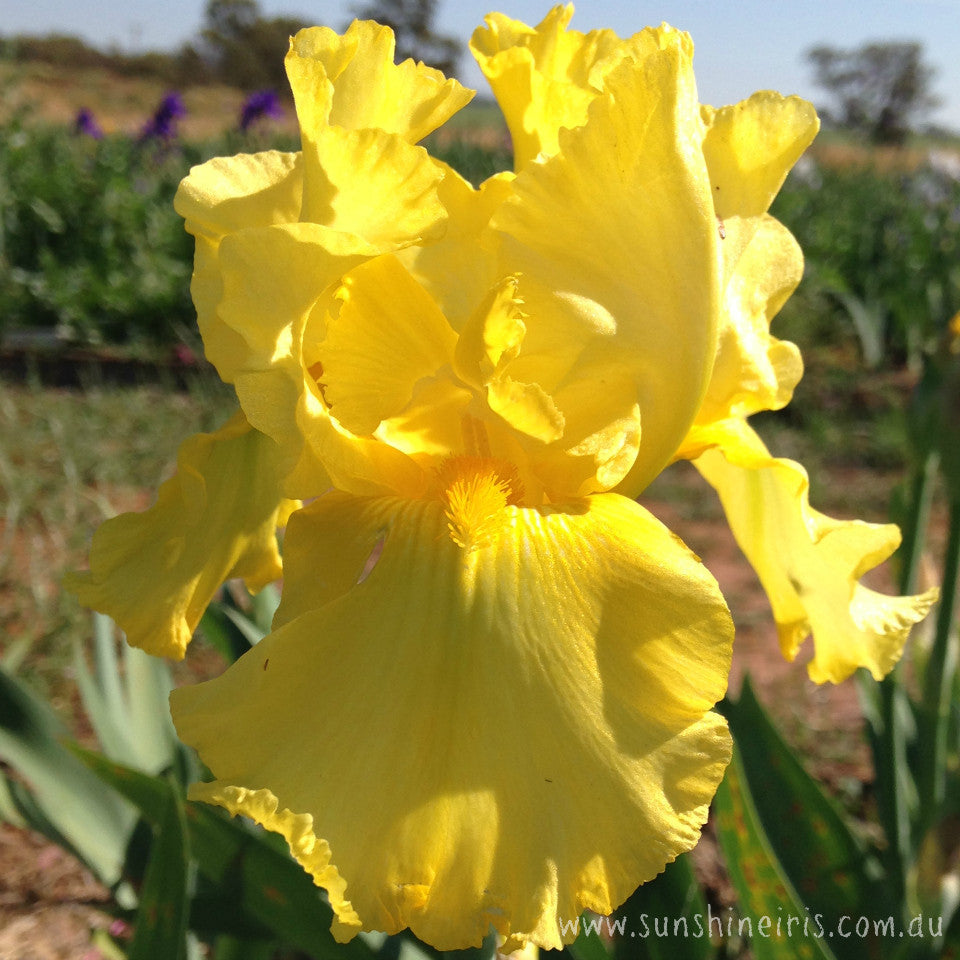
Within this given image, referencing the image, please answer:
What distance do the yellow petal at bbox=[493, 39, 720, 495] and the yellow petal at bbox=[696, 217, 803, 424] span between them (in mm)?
99

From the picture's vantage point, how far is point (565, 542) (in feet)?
2.66

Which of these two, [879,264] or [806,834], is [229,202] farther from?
[879,264]

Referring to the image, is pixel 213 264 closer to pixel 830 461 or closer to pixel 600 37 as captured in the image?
pixel 600 37

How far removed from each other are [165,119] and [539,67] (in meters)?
6.49

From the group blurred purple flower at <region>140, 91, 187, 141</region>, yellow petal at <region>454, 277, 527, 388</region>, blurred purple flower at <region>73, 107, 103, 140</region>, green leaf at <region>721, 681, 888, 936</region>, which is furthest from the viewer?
blurred purple flower at <region>73, 107, 103, 140</region>

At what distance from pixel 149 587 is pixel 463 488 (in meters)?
0.36

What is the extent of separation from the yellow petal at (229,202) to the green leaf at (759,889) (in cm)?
77

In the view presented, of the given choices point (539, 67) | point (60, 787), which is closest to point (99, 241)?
point (60, 787)

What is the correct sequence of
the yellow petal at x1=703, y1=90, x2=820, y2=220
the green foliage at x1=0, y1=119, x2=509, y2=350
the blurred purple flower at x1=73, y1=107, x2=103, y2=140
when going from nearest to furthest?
the yellow petal at x1=703, y1=90, x2=820, y2=220 → the green foliage at x1=0, y1=119, x2=509, y2=350 → the blurred purple flower at x1=73, y1=107, x2=103, y2=140

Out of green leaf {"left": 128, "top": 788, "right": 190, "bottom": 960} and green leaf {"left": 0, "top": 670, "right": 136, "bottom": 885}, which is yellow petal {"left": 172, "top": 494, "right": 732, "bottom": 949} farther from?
green leaf {"left": 0, "top": 670, "right": 136, "bottom": 885}

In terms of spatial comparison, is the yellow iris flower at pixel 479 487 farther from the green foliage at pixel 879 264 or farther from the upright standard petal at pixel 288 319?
the green foliage at pixel 879 264

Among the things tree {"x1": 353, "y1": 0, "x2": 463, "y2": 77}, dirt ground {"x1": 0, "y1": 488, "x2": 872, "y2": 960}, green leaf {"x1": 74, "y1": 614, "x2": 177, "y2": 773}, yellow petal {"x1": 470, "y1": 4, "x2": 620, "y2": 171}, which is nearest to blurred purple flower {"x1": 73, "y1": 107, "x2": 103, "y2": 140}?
dirt ground {"x1": 0, "y1": 488, "x2": 872, "y2": 960}

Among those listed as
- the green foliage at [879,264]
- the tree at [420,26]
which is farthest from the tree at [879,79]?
the green foliage at [879,264]

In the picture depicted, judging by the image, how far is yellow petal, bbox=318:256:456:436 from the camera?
2.79 feet
